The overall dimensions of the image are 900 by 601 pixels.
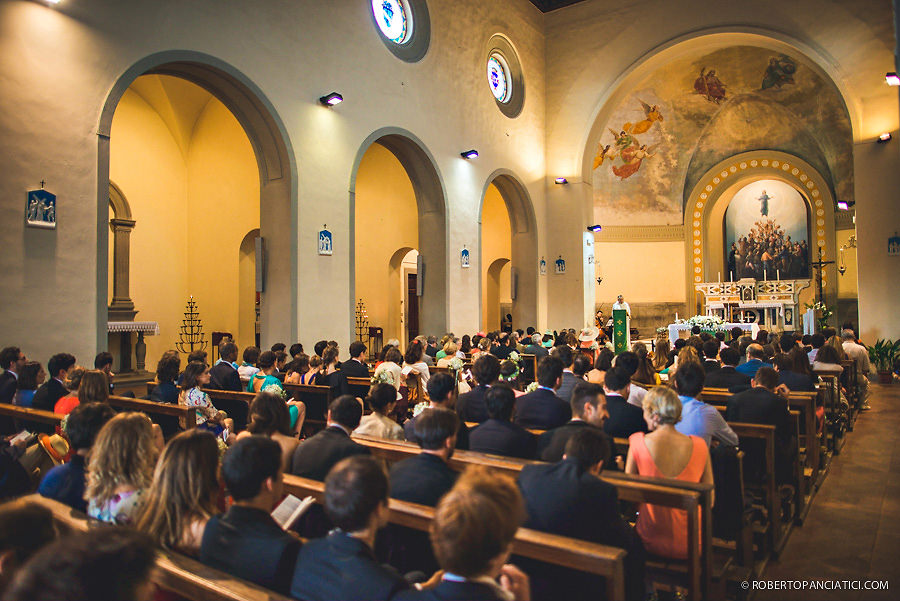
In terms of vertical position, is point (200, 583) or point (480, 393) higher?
point (480, 393)

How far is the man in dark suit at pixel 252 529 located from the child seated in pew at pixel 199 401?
272cm

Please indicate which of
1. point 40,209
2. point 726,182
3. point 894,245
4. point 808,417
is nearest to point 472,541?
point 808,417

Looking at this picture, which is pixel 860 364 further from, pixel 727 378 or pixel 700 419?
pixel 700 419

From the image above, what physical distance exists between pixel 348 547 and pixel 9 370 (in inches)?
195

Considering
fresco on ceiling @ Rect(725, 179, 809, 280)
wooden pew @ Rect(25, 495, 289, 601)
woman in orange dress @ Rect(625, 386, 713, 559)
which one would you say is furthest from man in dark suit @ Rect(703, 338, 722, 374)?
fresco on ceiling @ Rect(725, 179, 809, 280)

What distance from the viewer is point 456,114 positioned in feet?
39.5

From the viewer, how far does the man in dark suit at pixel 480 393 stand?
4.45m

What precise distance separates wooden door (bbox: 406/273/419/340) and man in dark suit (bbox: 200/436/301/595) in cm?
1397

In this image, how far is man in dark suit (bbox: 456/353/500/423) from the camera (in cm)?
445

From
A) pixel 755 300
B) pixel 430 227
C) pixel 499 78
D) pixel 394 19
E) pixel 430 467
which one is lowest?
pixel 430 467

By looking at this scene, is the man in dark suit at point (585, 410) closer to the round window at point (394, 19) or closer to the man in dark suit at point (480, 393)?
the man in dark suit at point (480, 393)

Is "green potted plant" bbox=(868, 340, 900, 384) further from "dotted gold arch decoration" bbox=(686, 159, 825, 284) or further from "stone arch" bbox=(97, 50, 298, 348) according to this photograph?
"stone arch" bbox=(97, 50, 298, 348)

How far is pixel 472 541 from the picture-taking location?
1.41 m

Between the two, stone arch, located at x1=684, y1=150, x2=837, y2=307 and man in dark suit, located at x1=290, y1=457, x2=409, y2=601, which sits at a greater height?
stone arch, located at x1=684, y1=150, x2=837, y2=307
